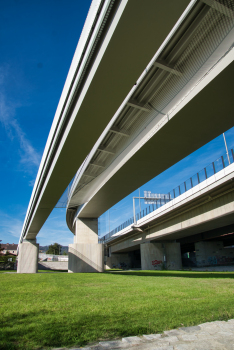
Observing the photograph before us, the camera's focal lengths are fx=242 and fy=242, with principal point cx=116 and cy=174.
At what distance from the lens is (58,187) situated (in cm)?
1652

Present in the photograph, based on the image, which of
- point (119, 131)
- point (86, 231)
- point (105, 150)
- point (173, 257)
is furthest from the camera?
point (173, 257)

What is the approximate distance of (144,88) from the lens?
33.4 ft

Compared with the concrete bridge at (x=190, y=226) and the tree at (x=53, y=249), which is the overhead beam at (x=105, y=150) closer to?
the concrete bridge at (x=190, y=226)

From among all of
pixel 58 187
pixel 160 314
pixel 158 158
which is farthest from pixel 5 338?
pixel 58 187

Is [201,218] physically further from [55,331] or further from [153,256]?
[55,331]

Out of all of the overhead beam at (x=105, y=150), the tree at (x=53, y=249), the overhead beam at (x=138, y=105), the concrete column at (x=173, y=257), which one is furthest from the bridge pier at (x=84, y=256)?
the tree at (x=53, y=249)

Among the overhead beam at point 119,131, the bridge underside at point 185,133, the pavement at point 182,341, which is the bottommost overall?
the pavement at point 182,341

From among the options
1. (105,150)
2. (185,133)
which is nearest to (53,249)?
(105,150)

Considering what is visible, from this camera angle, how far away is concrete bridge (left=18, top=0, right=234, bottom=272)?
19.9 ft

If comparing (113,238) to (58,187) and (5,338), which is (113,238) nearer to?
(58,187)

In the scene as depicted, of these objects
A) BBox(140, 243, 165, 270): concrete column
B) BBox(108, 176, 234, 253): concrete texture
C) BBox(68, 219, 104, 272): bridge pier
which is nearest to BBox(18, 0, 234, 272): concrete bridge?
BBox(108, 176, 234, 253): concrete texture

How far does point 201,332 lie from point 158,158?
10.0 m

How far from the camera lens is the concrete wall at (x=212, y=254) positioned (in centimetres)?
4200

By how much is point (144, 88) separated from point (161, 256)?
32.7 metres
